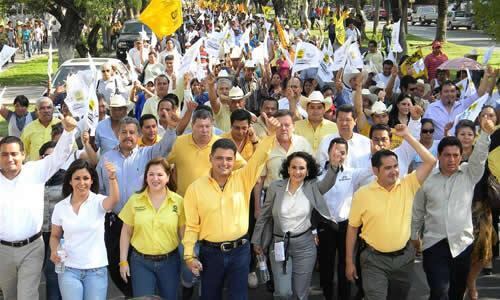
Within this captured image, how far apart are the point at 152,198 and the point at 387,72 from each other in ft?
26.1

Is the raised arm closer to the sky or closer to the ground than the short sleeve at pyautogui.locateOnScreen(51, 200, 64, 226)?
closer to the sky

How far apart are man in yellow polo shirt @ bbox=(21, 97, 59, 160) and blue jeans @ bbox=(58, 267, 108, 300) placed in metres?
3.04

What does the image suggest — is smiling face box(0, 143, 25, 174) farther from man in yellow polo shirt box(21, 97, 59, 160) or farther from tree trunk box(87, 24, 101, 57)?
tree trunk box(87, 24, 101, 57)

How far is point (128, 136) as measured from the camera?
265 inches

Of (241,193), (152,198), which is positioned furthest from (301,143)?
(152,198)

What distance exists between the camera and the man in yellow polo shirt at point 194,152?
667cm

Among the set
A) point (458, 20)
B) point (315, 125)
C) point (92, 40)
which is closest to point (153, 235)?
point (315, 125)

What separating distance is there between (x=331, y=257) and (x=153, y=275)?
1879 mm

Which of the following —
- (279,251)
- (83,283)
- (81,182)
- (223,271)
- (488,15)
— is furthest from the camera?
(488,15)

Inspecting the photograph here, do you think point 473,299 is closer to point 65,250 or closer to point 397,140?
point 397,140

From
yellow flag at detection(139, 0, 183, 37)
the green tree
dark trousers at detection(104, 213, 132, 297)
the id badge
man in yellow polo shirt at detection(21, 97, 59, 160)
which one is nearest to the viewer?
the id badge

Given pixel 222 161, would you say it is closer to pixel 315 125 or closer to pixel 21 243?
pixel 21 243

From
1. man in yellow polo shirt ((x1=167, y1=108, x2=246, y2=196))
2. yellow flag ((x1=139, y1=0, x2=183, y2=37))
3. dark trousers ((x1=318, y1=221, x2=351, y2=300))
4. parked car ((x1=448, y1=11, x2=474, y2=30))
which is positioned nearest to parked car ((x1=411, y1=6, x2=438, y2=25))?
parked car ((x1=448, y1=11, x2=474, y2=30))

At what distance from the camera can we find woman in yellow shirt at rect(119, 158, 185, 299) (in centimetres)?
580
